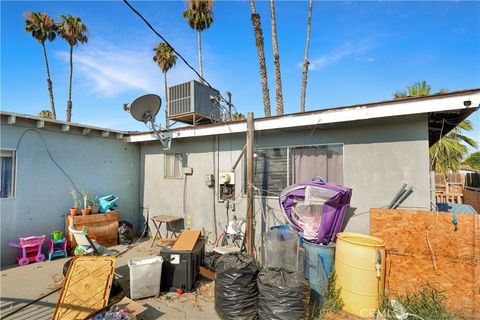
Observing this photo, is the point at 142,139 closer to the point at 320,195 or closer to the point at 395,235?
the point at 320,195

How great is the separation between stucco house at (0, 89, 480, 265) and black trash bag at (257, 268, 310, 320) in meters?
2.00

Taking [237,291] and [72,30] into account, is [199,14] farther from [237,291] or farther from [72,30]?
[237,291]

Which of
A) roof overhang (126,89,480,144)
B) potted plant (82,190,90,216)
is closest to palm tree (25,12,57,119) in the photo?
potted plant (82,190,90,216)

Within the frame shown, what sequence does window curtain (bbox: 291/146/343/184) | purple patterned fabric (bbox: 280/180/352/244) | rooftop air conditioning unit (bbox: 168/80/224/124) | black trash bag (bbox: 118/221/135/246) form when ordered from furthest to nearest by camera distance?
rooftop air conditioning unit (bbox: 168/80/224/124) < black trash bag (bbox: 118/221/135/246) < window curtain (bbox: 291/146/343/184) < purple patterned fabric (bbox: 280/180/352/244)

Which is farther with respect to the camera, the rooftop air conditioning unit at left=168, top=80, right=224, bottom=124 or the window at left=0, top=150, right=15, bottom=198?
the rooftop air conditioning unit at left=168, top=80, right=224, bottom=124

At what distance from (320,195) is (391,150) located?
5.29 ft

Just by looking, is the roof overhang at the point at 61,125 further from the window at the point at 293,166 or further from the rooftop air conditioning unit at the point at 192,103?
the window at the point at 293,166

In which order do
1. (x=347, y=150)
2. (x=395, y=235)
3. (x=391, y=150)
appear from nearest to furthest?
1. (x=395, y=235)
2. (x=391, y=150)
3. (x=347, y=150)

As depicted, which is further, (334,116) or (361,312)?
(334,116)

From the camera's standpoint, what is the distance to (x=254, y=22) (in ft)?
32.7

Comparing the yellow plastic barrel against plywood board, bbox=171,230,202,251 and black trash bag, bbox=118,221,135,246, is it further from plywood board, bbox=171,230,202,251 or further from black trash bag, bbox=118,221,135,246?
black trash bag, bbox=118,221,135,246

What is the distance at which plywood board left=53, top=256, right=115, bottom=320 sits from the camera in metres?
3.12

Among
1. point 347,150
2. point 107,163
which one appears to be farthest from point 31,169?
point 347,150

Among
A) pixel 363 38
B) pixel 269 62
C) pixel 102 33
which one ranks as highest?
pixel 269 62
